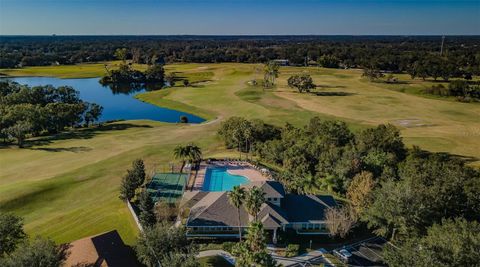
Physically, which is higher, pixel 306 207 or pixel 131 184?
pixel 131 184

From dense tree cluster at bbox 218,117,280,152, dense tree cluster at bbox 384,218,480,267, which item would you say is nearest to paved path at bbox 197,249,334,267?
dense tree cluster at bbox 384,218,480,267

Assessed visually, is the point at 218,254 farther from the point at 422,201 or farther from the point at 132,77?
the point at 132,77

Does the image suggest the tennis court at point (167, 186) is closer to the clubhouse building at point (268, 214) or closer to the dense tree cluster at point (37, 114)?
the clubhouse building at point (268, 214)

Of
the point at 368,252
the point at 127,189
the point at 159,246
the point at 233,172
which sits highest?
the point at 159,246

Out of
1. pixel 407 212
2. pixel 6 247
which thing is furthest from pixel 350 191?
pixel 6 247

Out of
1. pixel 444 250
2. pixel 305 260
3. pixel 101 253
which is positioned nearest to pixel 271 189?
pixel 305 260

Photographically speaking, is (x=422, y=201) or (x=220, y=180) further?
(x=220, y=180)

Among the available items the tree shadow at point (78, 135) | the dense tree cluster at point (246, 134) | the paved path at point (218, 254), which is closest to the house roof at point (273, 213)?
the paved path at point (218, 254)
